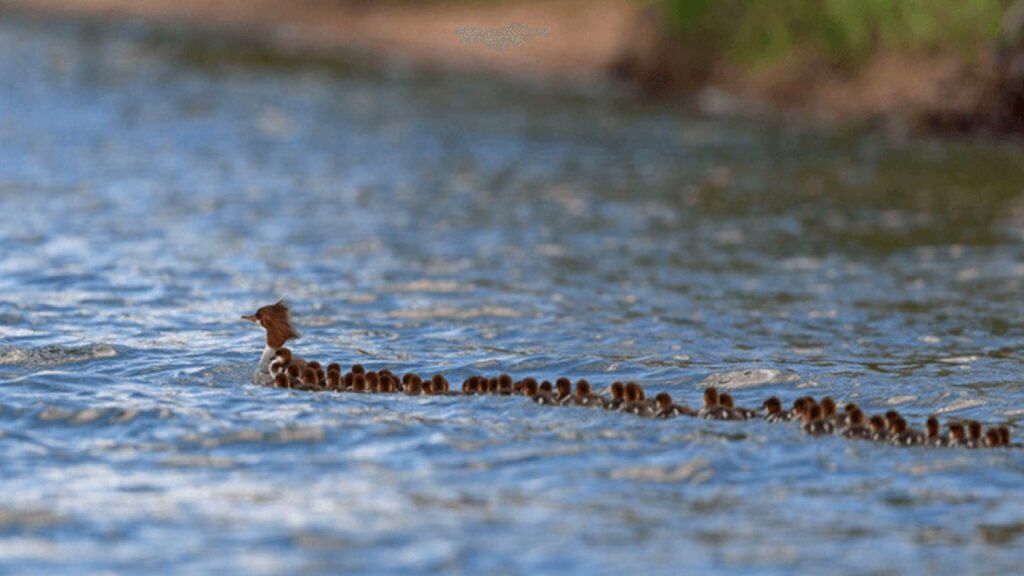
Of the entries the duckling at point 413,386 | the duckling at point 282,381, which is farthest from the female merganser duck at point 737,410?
the duckling at point 282,381

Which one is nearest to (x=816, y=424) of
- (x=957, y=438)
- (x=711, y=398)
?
(x=711, y=398)

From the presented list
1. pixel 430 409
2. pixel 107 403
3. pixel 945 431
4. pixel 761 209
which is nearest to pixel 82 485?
pixel 107 403

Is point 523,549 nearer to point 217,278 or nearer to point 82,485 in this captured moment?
point 82,485

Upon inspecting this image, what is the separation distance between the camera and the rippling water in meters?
9.68

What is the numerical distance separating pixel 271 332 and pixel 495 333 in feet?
10.4

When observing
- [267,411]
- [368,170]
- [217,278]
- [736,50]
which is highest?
[736,50]

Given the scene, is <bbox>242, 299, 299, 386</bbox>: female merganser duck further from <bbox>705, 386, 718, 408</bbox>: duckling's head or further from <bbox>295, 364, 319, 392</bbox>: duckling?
<bbox>705, 386, 718, 408</bbox>: duckling's head

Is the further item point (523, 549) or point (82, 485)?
point (82, 485)

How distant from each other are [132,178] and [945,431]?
18.6 metres

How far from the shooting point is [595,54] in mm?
41969

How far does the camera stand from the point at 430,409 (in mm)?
12312

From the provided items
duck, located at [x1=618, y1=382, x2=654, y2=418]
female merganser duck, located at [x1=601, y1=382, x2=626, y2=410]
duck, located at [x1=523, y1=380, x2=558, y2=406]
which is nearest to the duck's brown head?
duck, located at [x1=523, y1=380, x2=558, y2=406]

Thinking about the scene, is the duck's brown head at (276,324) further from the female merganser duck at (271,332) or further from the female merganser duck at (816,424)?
the female merganser duck at (816,424)

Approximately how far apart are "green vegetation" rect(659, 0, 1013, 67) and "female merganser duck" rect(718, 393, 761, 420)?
21.5 meters
